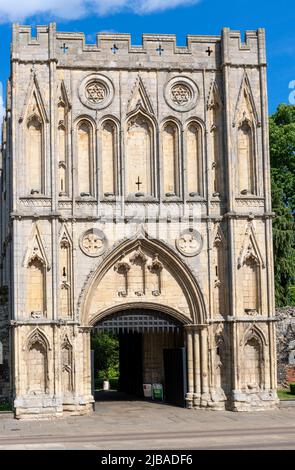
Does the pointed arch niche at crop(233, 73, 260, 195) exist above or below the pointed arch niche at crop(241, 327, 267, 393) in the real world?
above

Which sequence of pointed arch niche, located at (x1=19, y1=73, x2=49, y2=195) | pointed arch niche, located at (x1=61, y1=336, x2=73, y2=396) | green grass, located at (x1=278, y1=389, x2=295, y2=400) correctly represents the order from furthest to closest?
green grass, located at (x1=278, y1=389, x2=295, y2=400)
pointed arch niche, located at (x1=19, y1=73, x2=49, y2=195)
pointed arch niche, located at (x1=61, y1=336, x2=73, y2=396)

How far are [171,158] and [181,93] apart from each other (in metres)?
2.55

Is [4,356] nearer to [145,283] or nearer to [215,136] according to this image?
[145,283]

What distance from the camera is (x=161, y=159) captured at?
32625 mm

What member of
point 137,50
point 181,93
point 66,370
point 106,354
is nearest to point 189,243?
point 181,93

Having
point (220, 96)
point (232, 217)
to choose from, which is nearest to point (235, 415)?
point (232, 217)

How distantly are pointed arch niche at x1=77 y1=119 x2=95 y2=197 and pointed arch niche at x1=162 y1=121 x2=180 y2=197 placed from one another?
2822mm

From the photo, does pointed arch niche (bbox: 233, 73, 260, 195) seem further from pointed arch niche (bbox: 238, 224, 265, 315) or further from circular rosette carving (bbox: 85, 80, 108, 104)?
circular rosette carving (bbox: 85, 80, 108, 104)

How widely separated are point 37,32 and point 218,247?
1055cm

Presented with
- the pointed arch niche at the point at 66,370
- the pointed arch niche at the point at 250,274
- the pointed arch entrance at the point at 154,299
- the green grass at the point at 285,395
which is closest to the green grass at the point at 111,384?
the green grass at the point at 285,395

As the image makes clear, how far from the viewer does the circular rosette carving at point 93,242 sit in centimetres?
3153

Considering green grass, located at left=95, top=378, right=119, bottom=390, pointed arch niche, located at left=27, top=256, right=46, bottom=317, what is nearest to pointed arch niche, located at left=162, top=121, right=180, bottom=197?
pointed arch niche, located at left=27, top=256, right=46, bottom=317

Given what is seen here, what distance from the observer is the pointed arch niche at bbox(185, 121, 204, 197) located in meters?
32.8

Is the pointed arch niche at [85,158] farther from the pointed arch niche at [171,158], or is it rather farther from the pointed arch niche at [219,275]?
the pointed arch niche at [219,275]
